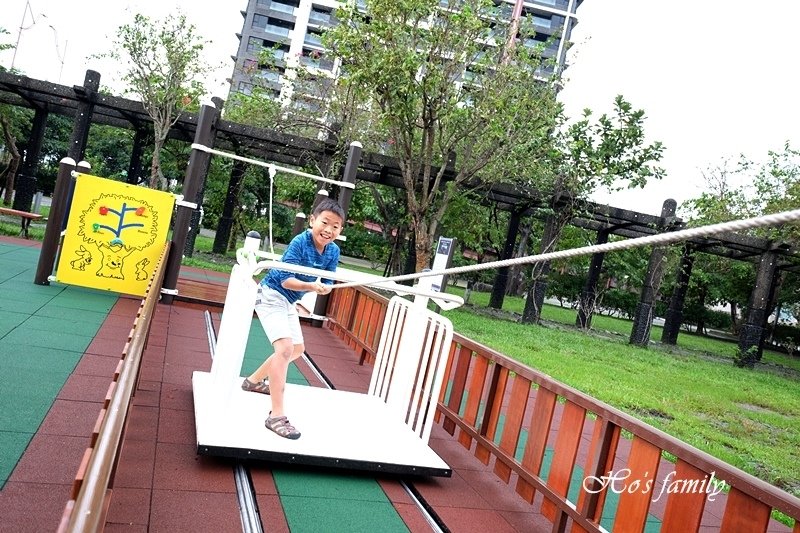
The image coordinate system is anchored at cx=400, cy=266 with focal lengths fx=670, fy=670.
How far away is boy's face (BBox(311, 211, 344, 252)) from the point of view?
151 inches

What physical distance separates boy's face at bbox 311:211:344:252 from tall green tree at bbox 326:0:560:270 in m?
8.17

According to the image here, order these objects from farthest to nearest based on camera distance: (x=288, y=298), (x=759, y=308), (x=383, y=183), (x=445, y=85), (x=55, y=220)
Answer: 1. (x=759, y=308)
2. (x=383, y=183)
3. (x=445, y=85)
4. (x=55, y=220)
5. (x=288, y=298)

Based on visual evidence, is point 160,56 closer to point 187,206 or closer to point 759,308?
point 187,206

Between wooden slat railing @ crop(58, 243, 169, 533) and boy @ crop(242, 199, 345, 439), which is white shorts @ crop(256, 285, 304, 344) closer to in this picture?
boy @ crop(242, 199, 345, 439)

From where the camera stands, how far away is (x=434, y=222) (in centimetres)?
1427

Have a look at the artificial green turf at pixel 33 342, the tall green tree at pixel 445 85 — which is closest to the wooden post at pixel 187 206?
the artificial green turf at pixel 33 342

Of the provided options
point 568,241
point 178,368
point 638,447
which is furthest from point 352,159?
point 568,241

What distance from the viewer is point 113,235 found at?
8.05 m

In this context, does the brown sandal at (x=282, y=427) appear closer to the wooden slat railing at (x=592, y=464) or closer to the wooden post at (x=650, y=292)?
the wooden slat railing at (x=592, y=464)

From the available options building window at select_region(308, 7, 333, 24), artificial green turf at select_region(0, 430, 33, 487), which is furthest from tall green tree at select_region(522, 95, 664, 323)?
building window at select_region(308, 7, 333, 24)

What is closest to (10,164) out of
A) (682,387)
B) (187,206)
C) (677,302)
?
(187,206)

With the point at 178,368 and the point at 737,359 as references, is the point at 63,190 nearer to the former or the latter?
the point at 178,368

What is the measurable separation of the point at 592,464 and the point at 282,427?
5.39 ft

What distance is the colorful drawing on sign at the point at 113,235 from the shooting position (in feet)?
25.8
